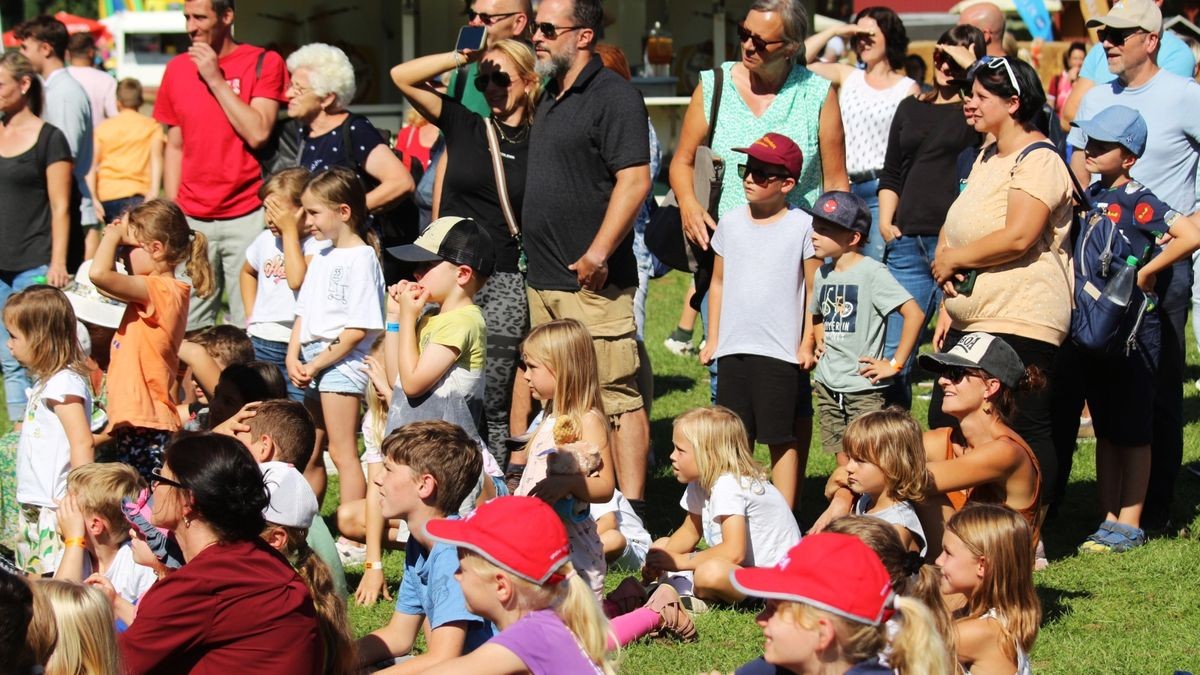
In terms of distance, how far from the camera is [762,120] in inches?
251

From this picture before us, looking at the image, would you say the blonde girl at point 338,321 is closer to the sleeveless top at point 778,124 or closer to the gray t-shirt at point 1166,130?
the sleeveless top at point 778,124

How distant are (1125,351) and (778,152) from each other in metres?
1.64

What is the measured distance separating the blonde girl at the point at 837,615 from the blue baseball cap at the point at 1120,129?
3190 millimetres

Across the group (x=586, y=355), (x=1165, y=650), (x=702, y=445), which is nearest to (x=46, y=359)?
(x=586, y=355)

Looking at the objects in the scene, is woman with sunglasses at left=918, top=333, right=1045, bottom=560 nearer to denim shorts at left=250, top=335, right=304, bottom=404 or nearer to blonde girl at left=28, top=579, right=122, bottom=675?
blonde girl at left=28, top=579, right=122, bottom=675

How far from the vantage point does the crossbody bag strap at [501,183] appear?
6.35 m

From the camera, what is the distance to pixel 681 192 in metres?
6.52

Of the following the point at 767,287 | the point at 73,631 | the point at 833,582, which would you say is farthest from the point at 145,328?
the point at 833,582

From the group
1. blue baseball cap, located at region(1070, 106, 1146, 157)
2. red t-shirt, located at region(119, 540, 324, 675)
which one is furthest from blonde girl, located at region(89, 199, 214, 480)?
blue baseball cap, located at region(1070, 106, 1146, 157)

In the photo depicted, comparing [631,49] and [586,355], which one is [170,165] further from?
[631,49]

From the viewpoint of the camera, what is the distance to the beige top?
5.46m

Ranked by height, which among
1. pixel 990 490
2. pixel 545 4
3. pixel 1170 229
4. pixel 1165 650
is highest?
pixel 545 4

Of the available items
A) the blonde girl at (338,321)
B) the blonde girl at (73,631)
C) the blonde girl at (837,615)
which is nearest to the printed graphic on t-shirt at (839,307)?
the blonde girl at (338,321)

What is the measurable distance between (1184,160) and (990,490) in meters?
2.26
